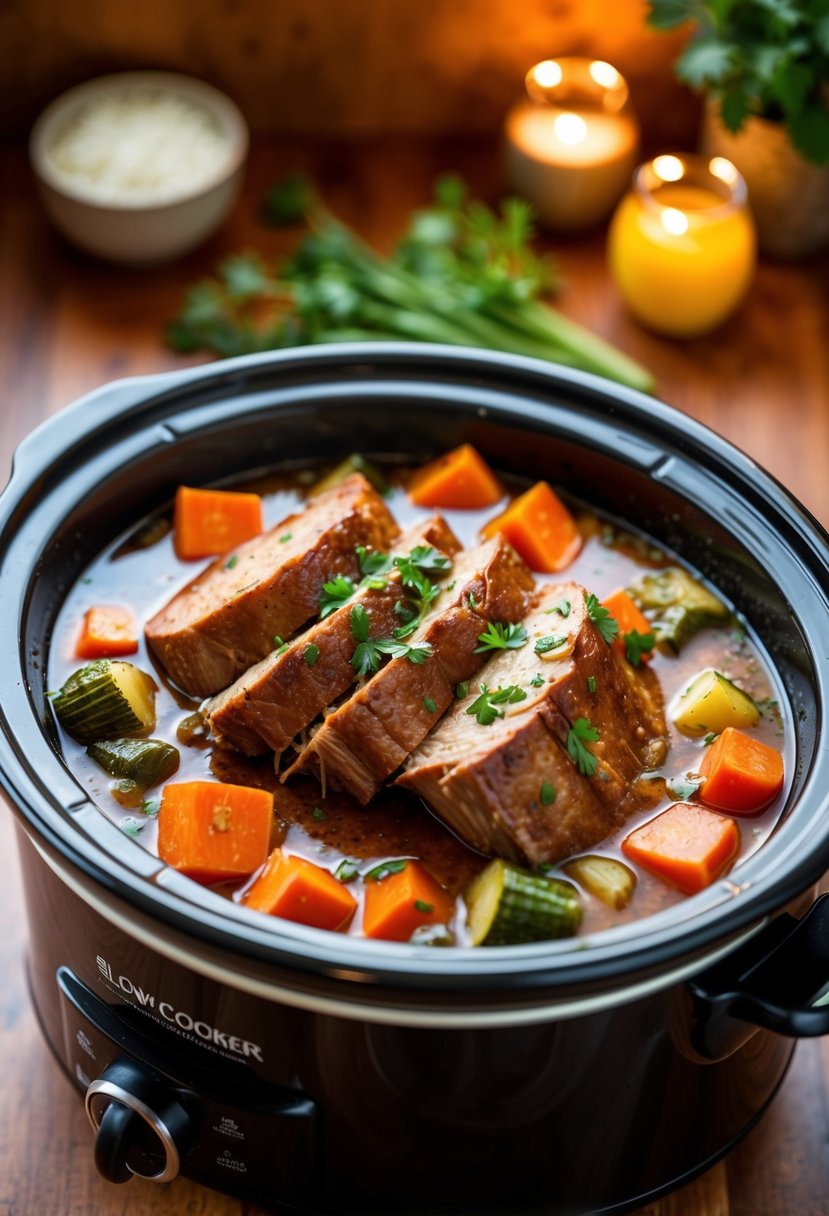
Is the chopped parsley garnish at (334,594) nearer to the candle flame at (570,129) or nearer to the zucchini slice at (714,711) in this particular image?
the zucchini slice at (714,711)

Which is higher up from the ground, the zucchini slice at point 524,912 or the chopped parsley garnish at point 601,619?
the chopped parsley garnish at point 601,619

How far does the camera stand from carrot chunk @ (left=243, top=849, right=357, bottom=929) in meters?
2.25

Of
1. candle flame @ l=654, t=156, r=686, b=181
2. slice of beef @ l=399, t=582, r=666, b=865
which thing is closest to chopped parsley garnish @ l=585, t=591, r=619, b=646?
slice of beef @ l=399, t=582, r=666, b=865

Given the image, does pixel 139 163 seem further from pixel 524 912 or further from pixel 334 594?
pixel 524 912

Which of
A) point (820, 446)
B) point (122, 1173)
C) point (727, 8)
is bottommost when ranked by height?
point (122, 1173)

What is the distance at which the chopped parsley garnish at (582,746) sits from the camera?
2.31 m

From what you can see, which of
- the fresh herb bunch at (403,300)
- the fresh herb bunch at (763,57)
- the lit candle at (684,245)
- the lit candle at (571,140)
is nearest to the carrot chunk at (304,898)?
the fresh herb bunch at (403,300)

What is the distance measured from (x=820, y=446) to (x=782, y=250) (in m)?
0.86

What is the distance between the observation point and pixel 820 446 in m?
4.09

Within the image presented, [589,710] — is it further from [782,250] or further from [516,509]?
[782,250]

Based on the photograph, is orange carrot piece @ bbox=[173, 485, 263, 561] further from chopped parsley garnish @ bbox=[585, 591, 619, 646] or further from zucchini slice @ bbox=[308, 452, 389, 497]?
chopped parsley garnish @ bbox=[585, 591, 619, 646]

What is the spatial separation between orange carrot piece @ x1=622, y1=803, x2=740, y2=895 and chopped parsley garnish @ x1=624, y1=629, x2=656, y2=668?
35 cm

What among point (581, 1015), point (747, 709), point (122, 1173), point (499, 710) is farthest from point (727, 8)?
point (122, 1173)

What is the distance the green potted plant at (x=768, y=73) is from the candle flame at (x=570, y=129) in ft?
1.48
